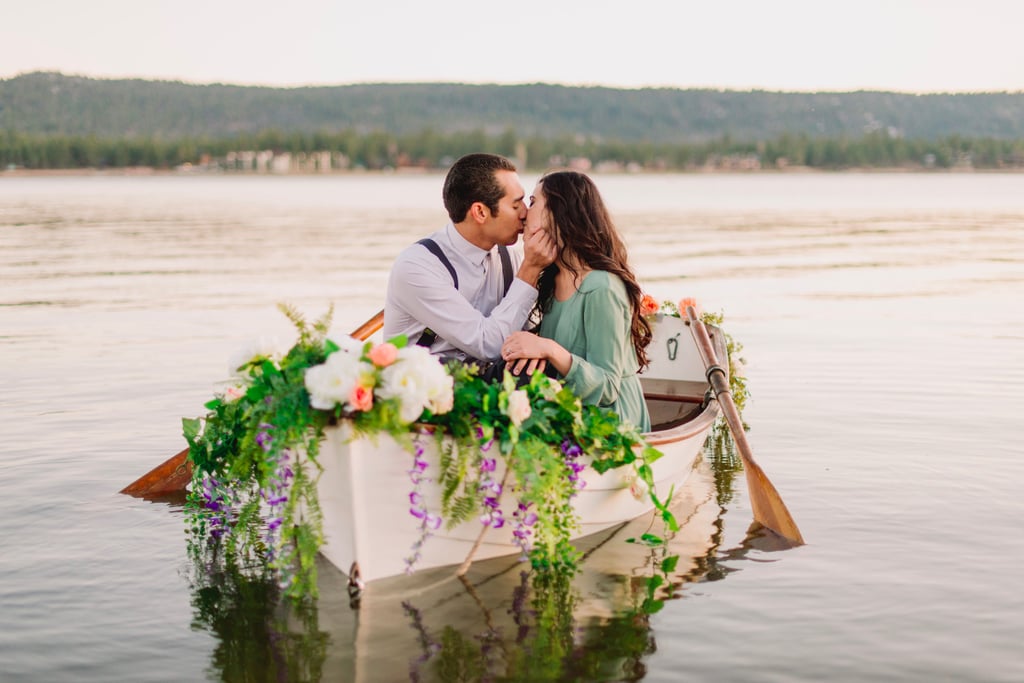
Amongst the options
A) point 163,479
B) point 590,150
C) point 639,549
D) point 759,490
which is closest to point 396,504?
point 639,549

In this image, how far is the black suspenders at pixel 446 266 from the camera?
268 inches

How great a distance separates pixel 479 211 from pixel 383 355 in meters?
1.72

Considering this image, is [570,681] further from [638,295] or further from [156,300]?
[156,300]

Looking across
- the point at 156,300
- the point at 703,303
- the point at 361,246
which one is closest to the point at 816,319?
the point at 703,303

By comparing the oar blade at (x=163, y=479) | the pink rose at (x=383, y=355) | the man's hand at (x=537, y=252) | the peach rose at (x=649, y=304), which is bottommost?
the oar blade at (x=163, y=479)

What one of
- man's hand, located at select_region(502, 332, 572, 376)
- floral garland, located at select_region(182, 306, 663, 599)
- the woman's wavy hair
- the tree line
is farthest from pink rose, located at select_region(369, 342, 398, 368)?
the tree line

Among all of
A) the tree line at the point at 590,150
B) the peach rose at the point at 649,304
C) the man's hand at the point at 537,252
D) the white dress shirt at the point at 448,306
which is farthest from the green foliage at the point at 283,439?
the tree line at the point at 590,150

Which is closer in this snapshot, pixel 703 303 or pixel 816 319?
pixel 816 319

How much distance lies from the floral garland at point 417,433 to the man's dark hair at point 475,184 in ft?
3.75

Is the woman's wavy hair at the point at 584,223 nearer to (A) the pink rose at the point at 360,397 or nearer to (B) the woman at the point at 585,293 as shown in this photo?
(B) the woman at the point at 585,293

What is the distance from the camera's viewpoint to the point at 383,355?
5.37 meters

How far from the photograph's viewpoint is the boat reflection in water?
18.5 feet

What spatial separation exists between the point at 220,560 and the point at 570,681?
2.65 m

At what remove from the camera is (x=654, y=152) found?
156625 millimetres
